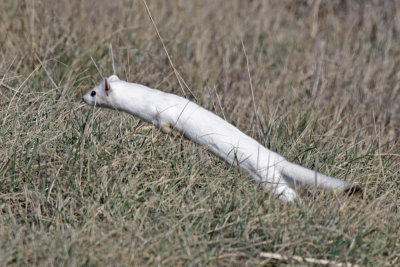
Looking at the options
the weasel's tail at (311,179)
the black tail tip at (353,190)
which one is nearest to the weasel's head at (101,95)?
the weasel's tail at (311,179)

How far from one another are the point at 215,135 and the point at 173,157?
0.30 metres

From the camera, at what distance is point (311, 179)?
2.93 meters

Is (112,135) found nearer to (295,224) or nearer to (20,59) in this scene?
(295,224)

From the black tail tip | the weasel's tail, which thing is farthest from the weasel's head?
the black tail tip

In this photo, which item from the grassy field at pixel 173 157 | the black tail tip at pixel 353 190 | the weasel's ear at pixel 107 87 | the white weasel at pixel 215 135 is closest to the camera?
the grassy field at pixel 173 157

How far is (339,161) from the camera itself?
3570mm

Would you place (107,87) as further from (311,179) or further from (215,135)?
(311,179)

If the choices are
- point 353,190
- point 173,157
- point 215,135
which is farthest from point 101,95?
point 353,190

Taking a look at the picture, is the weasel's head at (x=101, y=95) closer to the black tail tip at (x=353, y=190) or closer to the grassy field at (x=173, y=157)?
the grassy field at (x=173, y=157)

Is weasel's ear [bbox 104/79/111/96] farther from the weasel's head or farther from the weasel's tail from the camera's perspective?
the weasel's tail

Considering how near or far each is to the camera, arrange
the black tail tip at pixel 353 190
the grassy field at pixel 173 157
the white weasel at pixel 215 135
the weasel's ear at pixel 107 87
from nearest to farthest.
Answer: the grassy field at pixel 173 157 < the black tail tip at pixel 353 190 < the white weasel at pixel 215 135 < the weasel's ear at pixel 107 87

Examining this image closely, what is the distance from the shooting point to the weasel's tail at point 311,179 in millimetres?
2910

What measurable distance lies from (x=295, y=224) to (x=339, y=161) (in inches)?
36.5

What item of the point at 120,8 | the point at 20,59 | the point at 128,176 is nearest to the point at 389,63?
the point at 120,8
